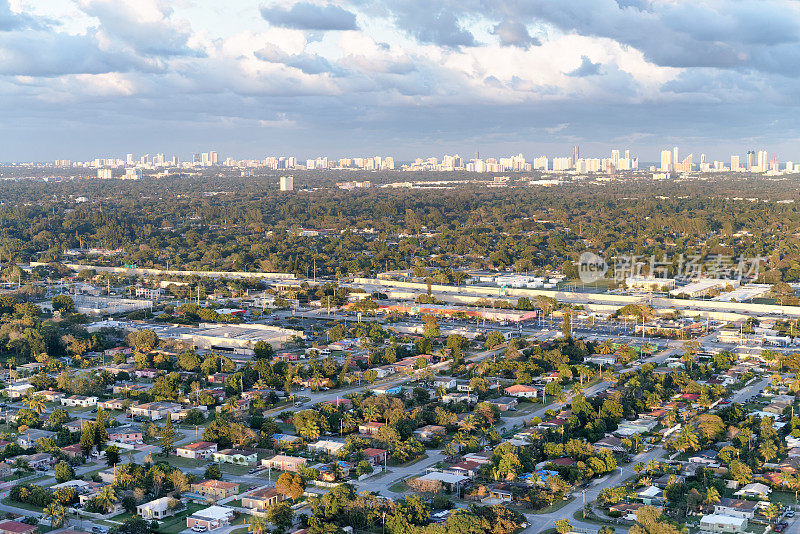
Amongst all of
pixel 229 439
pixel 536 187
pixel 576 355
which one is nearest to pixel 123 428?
pixel 229 439

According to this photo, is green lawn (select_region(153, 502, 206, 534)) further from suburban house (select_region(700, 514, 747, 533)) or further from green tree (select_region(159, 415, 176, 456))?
suburban house (select_region(700, 514, 747, 533))

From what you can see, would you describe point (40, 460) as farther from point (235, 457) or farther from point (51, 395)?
point (51, 395)

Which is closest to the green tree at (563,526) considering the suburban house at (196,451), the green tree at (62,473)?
the suburban house at (196,451)

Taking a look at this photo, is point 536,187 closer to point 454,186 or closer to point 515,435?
point 454,186

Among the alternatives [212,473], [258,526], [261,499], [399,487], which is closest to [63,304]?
[212,473]

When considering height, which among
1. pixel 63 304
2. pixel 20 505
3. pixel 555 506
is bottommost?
pixel 555 506

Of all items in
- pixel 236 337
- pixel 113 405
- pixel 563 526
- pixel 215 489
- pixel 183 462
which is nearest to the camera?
pixel 563 526
